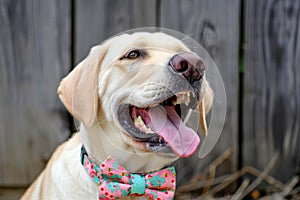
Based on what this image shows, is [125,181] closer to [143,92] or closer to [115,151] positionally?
[115,151]

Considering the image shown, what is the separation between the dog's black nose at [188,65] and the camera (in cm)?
185

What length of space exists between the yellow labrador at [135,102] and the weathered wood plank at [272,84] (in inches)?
46.4

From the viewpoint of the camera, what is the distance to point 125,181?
218 centimetres

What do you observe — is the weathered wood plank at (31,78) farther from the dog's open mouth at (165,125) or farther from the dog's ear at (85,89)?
the dog's open mouth at (165,125)

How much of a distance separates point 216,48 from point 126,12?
1.77 ft

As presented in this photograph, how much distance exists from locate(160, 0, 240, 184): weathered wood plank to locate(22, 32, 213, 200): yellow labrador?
1.12 meters

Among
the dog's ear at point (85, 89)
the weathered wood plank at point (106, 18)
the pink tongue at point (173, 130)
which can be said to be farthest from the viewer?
the weathered wood plank at point (106, 18)

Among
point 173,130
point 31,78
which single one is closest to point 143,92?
point 173,130

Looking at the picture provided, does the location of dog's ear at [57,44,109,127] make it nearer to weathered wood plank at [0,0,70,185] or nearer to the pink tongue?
the pink tongue

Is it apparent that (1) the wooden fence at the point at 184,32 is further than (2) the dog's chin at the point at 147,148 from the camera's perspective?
Yes

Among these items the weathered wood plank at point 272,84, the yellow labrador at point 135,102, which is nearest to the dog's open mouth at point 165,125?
the yellow labrador at point 135,102

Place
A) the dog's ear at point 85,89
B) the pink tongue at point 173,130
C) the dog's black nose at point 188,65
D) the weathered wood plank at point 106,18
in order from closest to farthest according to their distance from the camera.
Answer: the dog's black nose at point 188,65 → the pink tongue at point 173,130 → the dog's ear at point 85,89 → the weathered wood plank at point 106,18

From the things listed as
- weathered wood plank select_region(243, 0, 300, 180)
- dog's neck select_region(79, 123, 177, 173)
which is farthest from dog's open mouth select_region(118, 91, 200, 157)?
weathered wood plank select_region(243, 0, 300, 180)

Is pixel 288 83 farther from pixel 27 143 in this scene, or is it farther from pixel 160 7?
pixel 27 143
